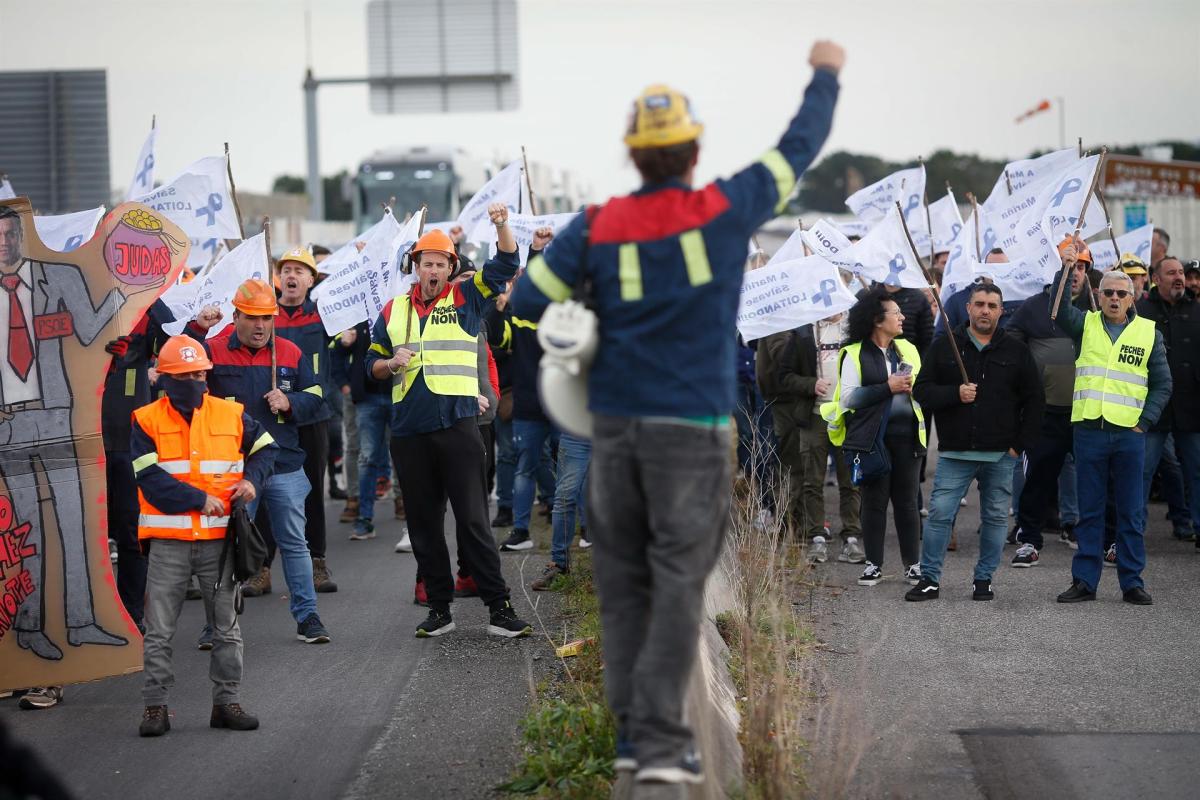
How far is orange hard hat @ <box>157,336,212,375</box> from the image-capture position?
7008mm

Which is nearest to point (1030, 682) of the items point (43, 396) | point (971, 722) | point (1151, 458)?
point (971, 722)

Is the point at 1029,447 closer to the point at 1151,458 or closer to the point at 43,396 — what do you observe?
the point at 1151,458

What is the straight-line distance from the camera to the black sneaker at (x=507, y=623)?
Answer: 8547 mm

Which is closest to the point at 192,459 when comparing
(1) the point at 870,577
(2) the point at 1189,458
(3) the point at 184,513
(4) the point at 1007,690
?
(3) the point at 184,513

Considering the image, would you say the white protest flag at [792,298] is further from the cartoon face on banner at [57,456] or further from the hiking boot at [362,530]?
the cartoon face on banner at [57,456]

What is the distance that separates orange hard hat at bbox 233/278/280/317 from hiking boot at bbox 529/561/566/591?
264cm

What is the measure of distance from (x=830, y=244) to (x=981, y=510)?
121 inches

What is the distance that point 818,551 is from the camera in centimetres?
1141

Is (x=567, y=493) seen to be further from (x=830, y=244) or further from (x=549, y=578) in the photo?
(x=830, y=244)

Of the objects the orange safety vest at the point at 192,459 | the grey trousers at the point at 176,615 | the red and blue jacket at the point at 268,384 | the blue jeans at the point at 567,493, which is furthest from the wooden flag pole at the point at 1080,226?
the grey trousers at the point at 176,615

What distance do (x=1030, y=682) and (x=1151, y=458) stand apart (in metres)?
4.24

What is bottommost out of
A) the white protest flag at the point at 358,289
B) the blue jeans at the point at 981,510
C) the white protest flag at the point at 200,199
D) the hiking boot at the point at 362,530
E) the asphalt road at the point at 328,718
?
the asphalt road at the point at 328,718

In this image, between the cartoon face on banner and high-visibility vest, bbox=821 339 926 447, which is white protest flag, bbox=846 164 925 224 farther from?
the cartoon face on banner

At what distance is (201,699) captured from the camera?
302 inches
